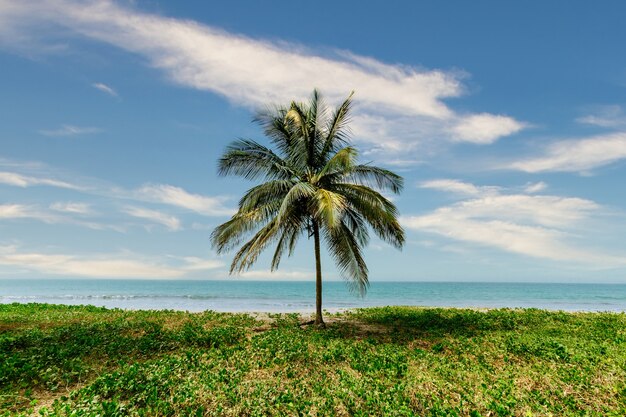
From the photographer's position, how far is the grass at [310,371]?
7.70 metres

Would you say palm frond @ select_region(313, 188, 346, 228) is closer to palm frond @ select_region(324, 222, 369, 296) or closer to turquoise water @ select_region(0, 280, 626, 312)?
palm frond @ select_region(324, 222, 369, 296)

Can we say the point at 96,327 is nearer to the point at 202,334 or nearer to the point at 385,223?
the point at 202,334

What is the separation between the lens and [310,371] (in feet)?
31.6

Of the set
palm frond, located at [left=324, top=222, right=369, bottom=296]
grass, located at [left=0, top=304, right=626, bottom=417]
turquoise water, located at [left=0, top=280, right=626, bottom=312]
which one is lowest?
turquoise water, located at [left=0, top=280, right=626, bottom=312]

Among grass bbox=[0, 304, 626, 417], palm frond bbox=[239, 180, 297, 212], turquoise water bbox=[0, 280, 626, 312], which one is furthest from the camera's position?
turquoise water bbox=[0, 280, 626, 312]

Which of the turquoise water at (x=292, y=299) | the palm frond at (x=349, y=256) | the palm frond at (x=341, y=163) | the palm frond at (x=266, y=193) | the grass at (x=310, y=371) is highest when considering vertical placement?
the palm frond at (x=341, y=163)

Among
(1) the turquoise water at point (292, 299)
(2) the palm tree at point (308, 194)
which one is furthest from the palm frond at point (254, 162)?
(1) the turquoise water at point (292, 299)

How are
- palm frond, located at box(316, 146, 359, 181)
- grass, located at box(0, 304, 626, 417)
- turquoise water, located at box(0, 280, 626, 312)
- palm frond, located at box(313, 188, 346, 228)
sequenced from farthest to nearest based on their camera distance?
1. turquoise water, located at box(0, 280, 626, 312)
2. palm frond, located at box(316, 146, 359, 181)
3. palm frond, located at box(313, 188, 346, 228)
4. grass, located at box(0, 304, 626, 417)

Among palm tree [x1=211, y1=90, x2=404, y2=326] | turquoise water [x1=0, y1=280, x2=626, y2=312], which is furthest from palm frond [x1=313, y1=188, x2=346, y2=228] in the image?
turquoise water [x1=0, y1=280, x2=626, y2=312]

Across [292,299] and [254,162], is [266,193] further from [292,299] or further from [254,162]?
[292,299]

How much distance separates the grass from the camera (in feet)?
25.3

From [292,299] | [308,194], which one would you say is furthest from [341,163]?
[292,299]

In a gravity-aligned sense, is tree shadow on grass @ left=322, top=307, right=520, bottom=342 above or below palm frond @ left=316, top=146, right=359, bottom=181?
below

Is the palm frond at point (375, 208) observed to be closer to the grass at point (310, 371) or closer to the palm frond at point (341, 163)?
the palm frond at point (341, 163)
